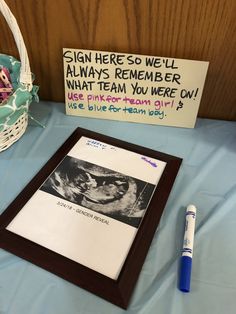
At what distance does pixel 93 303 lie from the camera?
1.41 feet

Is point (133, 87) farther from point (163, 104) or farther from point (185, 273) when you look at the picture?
point (185, 273)

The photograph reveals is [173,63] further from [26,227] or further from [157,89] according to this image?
[26,227]

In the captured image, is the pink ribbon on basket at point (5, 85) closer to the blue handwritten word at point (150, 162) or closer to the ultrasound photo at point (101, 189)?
the ultrasound photo at point (101, 189)

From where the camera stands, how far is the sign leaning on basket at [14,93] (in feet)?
1.79

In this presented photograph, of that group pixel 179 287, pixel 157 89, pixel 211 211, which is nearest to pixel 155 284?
pixel 179 287

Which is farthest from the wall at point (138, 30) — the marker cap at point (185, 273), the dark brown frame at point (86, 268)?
the marker cap at point (185, 273)

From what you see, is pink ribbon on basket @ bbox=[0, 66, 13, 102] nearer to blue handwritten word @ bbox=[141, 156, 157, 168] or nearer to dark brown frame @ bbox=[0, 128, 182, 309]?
dark brown frame @ bbox=[0, 128, 182, 309]

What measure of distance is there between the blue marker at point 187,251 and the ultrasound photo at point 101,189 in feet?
0.25

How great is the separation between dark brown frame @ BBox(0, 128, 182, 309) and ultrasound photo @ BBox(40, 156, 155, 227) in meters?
0.02

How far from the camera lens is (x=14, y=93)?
57 centimetres

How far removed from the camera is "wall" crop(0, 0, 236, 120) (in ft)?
1.91

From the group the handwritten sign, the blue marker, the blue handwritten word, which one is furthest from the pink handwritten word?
the blue marker

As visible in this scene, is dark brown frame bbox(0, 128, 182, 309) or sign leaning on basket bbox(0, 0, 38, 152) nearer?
dark brown frame bbox(0, 128, 182, 309)

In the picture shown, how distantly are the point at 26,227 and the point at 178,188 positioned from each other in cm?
28
